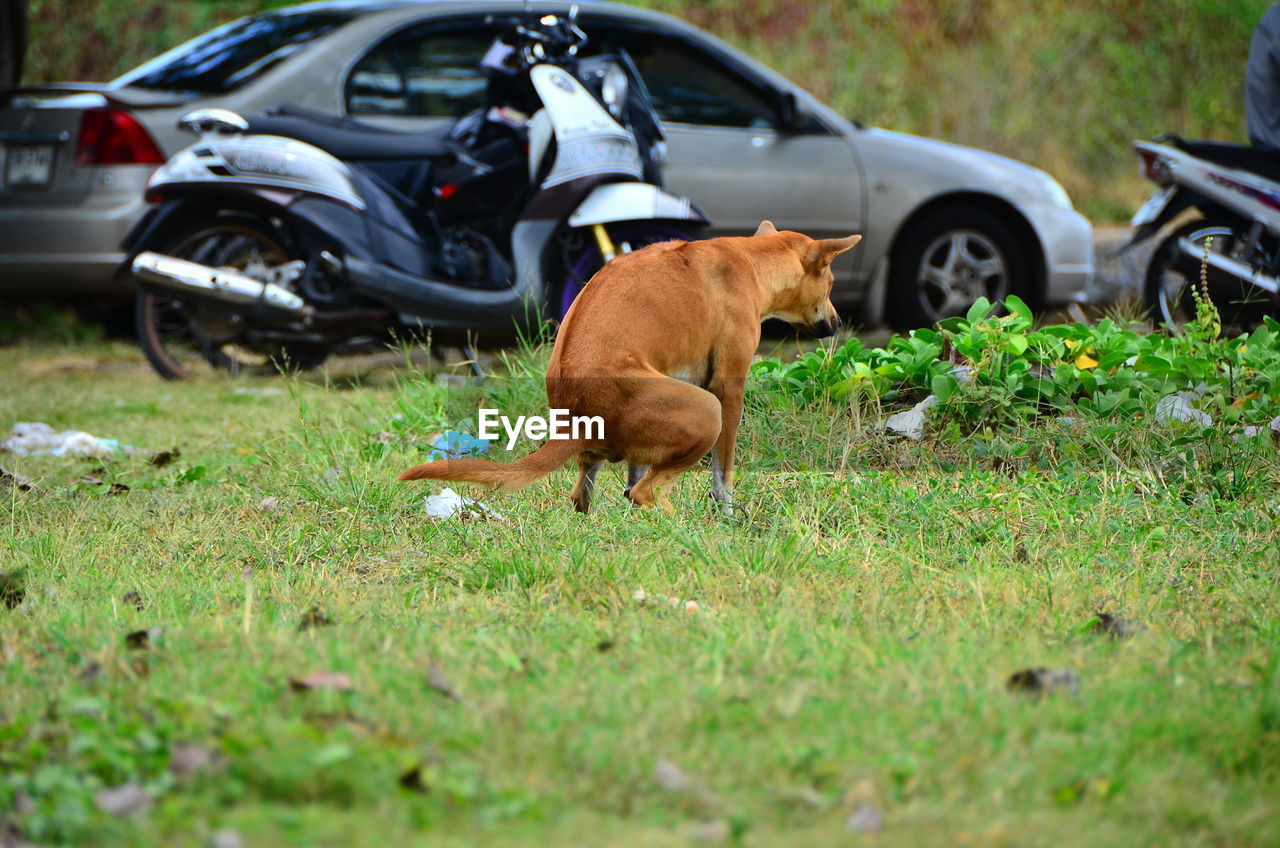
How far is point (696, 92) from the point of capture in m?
7.11

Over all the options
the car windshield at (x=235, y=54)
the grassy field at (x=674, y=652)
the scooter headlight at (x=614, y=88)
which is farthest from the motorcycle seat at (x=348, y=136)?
the grassy field at (x=674, y=652)

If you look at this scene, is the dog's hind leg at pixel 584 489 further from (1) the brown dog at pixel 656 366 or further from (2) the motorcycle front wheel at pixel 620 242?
(2) the motorcycle front wheel at pixel 620 242

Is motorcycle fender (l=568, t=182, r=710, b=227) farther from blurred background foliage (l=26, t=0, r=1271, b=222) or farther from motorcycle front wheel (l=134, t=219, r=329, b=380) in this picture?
blurred background foliage (l=26, t=0, r=1271, b=222)

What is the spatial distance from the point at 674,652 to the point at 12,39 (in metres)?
7.49

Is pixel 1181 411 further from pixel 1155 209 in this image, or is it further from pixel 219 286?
pixel 219 286

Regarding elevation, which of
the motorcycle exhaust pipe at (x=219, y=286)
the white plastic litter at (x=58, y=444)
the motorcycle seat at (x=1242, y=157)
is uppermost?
the motorcycle seat at (x=1242, y=157)

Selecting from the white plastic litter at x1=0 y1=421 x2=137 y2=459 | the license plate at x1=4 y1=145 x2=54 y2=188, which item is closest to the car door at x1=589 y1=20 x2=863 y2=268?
the license plate at x1=4 y1=145 x2=54 y2=188

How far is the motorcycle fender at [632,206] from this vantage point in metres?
5.62

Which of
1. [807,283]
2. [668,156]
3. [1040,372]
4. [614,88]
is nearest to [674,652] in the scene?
[807,283]

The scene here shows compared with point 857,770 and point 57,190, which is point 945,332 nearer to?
point 857,770

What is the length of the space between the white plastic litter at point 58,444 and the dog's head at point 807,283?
244 centimetres

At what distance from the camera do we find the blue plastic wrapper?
4312mm

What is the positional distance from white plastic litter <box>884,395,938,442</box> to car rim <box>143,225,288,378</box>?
3.04 m

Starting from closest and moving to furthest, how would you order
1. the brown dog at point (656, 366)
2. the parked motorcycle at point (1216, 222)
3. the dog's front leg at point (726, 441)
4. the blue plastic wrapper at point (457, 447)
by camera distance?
the brown dog at point (656, 366)
the dog's front leg at point (726, 441)
the blue plastic wrapper at point (457, 447)
the parked motorcycle at point (1216, 222)
